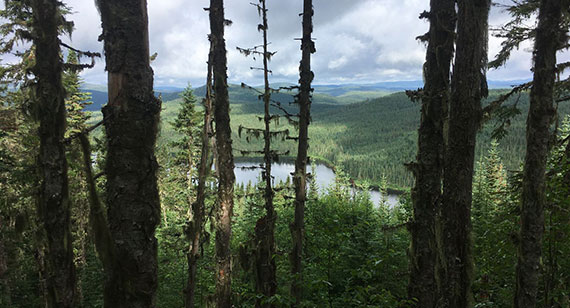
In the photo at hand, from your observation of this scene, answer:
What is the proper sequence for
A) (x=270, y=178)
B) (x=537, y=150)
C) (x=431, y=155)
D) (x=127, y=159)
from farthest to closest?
1. (x=270, y=178)
2. (x=431, y=155)
3. (x=537, y=150)
4. (x=127, y=159)

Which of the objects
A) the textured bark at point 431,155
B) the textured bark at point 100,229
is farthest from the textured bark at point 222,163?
the textured bark at point 100,229

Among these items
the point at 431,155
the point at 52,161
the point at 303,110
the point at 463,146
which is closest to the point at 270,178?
the point at 303,110

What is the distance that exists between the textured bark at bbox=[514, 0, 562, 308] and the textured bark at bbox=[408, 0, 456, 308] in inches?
49.6

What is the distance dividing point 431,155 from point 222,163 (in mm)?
4617

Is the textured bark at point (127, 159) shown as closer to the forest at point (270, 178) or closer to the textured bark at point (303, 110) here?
the forest at point (270, 178)

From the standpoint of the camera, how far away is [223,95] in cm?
709

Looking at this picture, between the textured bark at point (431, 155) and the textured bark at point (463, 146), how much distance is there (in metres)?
0.92

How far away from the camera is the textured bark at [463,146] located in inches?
143

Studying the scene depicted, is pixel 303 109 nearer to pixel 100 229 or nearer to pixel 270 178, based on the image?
pixel 270 178

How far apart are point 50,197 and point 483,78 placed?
249 inches

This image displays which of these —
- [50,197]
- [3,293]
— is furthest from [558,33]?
[3,293]

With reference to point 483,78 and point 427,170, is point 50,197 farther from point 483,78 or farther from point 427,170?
point 483,78

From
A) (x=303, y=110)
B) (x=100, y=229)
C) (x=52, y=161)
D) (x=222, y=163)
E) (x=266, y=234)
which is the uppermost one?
(x=303, y=110)

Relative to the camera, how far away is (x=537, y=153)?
15.0 feet
